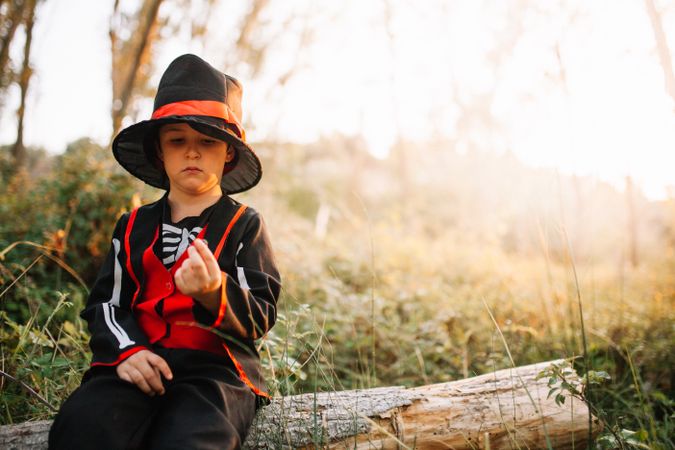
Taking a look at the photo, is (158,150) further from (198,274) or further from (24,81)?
(24,81)

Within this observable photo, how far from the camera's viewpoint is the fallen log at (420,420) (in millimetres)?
1800

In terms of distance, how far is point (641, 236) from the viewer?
13734 millimetres

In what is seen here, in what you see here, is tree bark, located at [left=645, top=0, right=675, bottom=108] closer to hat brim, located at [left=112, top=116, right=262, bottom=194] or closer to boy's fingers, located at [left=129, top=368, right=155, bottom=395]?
hat brim, located at [left=112, top=116, right=262, bottom=194]

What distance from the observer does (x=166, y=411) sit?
1.53 metres

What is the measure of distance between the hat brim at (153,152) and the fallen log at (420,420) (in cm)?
101

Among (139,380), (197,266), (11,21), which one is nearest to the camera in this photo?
(197,266)

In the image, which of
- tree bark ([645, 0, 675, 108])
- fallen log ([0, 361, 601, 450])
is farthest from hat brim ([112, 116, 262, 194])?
tree bark ([645, 0, 675, 108])

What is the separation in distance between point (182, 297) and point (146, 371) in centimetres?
29

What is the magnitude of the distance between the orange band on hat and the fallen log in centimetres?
115

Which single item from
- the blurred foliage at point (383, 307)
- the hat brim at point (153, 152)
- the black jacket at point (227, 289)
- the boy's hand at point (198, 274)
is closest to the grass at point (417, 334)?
the blurred foliage at point (383, 307)

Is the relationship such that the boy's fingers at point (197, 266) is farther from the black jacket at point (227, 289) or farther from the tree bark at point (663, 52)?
the tree bark at point (663, 52)

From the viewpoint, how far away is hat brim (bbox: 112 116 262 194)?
174 cm

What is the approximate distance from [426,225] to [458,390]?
424 inches

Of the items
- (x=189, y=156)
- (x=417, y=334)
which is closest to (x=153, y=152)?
(x=189, y=156)
